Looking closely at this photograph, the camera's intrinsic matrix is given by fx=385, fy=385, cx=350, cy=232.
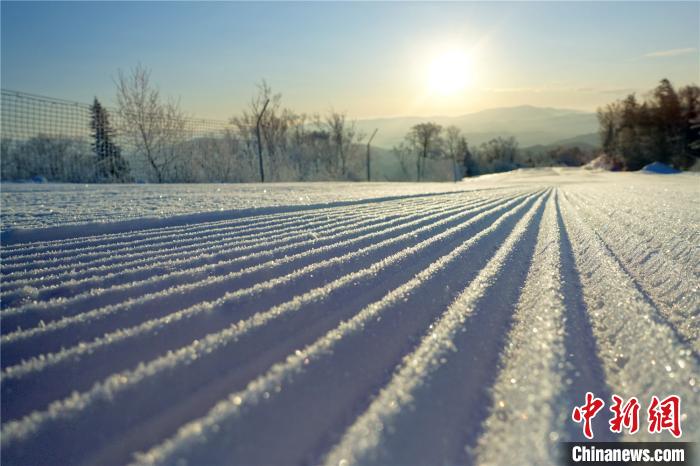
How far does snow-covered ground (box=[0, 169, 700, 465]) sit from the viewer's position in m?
0.42

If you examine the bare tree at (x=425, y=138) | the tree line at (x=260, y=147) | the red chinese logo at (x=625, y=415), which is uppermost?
the bare tree at (x=425, y=138)

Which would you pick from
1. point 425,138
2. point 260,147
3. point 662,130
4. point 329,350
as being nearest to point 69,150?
point 260,147

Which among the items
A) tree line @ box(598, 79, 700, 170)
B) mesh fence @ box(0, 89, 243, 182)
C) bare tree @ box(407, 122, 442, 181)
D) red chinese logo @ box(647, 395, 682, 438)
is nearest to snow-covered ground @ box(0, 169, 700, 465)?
red chinese logo @ box(647, 395, 682, 438)

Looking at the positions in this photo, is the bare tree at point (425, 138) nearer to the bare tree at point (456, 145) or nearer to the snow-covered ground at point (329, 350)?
the bare tree at point (456, 145)

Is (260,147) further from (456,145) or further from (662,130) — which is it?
(456,145)

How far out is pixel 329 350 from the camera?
55 cm

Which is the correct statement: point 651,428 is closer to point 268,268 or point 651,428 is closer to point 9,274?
point 268,268

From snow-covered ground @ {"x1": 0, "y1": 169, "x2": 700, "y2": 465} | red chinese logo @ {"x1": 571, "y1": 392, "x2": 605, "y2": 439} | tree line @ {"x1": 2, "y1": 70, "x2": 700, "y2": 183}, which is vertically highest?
tree line @ {"x1": 2, "y1": 70, "x2": 700, "y2": 183}

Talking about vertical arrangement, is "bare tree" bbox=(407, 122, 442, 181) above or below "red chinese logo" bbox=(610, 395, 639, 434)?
above

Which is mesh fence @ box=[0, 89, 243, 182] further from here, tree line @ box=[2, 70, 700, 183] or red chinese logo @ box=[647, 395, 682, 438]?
red chinese logo @ box=[647, 395, 682, 438]

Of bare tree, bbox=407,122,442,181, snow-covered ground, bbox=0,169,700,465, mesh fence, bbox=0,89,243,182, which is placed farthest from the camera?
bare tree, bbox=407,122,442,181

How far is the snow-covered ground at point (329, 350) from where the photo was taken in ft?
1.37

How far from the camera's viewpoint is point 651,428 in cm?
44

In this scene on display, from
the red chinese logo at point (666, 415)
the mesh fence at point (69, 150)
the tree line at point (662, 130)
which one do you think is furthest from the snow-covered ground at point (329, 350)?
the tree line at point (662, 130)
